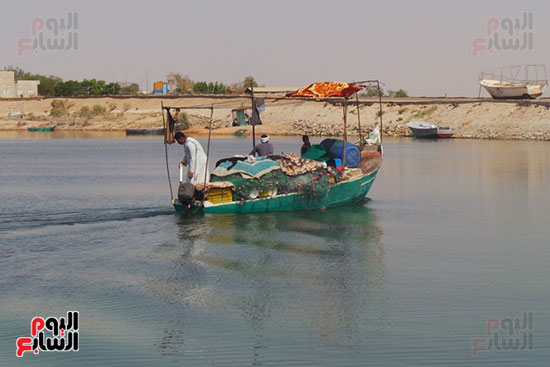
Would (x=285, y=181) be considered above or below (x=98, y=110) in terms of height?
below

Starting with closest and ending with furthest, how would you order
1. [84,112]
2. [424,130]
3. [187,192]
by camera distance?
1. [187,192]
2. [424,130]
3. [84,112]

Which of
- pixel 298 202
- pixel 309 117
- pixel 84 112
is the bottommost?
pixel 298 202

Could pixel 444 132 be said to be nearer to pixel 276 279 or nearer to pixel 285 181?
pixel 285 181

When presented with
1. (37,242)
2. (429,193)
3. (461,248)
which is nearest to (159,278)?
(37,242)

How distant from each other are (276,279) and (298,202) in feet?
22.3

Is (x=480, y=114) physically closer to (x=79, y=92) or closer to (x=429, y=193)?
(x=429, y=193)

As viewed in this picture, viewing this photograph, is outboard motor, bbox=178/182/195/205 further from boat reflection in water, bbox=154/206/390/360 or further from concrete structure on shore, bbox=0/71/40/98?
concrete structure on shore, bbox=0/71/40/98

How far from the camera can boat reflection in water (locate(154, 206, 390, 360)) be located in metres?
10.6

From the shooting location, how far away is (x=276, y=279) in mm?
13117

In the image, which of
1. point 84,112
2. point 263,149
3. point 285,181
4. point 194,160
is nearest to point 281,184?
point 285,181
